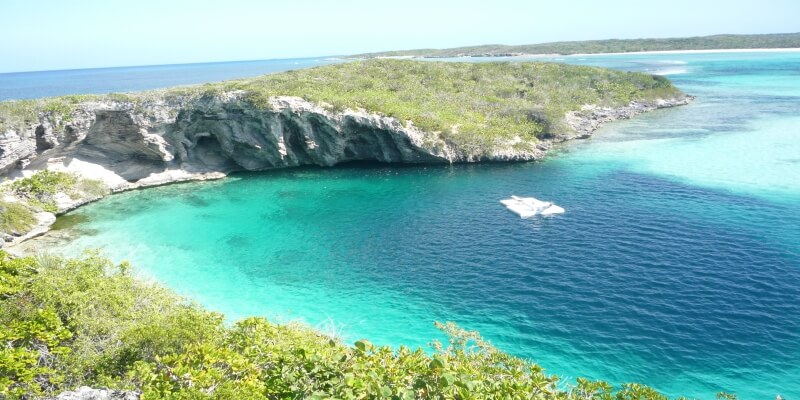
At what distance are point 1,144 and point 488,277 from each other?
150 ft

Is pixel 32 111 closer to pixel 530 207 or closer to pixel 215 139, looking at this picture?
pixel 215 139

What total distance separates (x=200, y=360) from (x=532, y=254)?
23.6m

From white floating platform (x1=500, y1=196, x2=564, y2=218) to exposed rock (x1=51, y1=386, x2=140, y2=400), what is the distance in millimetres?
32318

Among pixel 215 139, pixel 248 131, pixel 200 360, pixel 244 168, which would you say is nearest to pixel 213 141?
pixel 215 139

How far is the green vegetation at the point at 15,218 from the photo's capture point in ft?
124

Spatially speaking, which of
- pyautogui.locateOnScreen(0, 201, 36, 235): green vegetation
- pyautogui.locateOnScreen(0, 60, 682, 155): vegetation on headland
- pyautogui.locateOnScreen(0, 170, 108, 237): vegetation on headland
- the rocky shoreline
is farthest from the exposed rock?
pyautogui.locateOnScreen(0, 60, 682, 155): vegetation on headland

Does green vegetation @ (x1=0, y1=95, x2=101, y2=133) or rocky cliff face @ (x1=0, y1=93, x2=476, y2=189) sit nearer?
green vegetation @ (x1=0, y1=95, x2=101, y2=133)

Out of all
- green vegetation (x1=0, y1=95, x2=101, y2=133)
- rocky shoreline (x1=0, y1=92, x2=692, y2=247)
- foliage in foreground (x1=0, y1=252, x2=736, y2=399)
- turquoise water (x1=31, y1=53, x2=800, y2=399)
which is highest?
green vegetation (x1=0, y1=95, x2=101, y2=133)

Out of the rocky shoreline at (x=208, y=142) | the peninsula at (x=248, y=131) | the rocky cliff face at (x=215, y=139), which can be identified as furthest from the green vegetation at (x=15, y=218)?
the rocky cliff face at (x=215, y=139)

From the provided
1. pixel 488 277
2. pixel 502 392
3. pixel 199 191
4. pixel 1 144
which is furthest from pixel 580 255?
pixel 1 144

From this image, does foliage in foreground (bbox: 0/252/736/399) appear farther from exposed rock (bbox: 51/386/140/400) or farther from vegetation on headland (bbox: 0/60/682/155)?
vegetation on headland (bbox: 0/60/682/155)

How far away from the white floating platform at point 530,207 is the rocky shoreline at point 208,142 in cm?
1693

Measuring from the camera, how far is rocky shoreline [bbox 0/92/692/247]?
48.1 metres

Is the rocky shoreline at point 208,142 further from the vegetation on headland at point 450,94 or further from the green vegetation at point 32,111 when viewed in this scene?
the vegetation on headland at point 450,94
